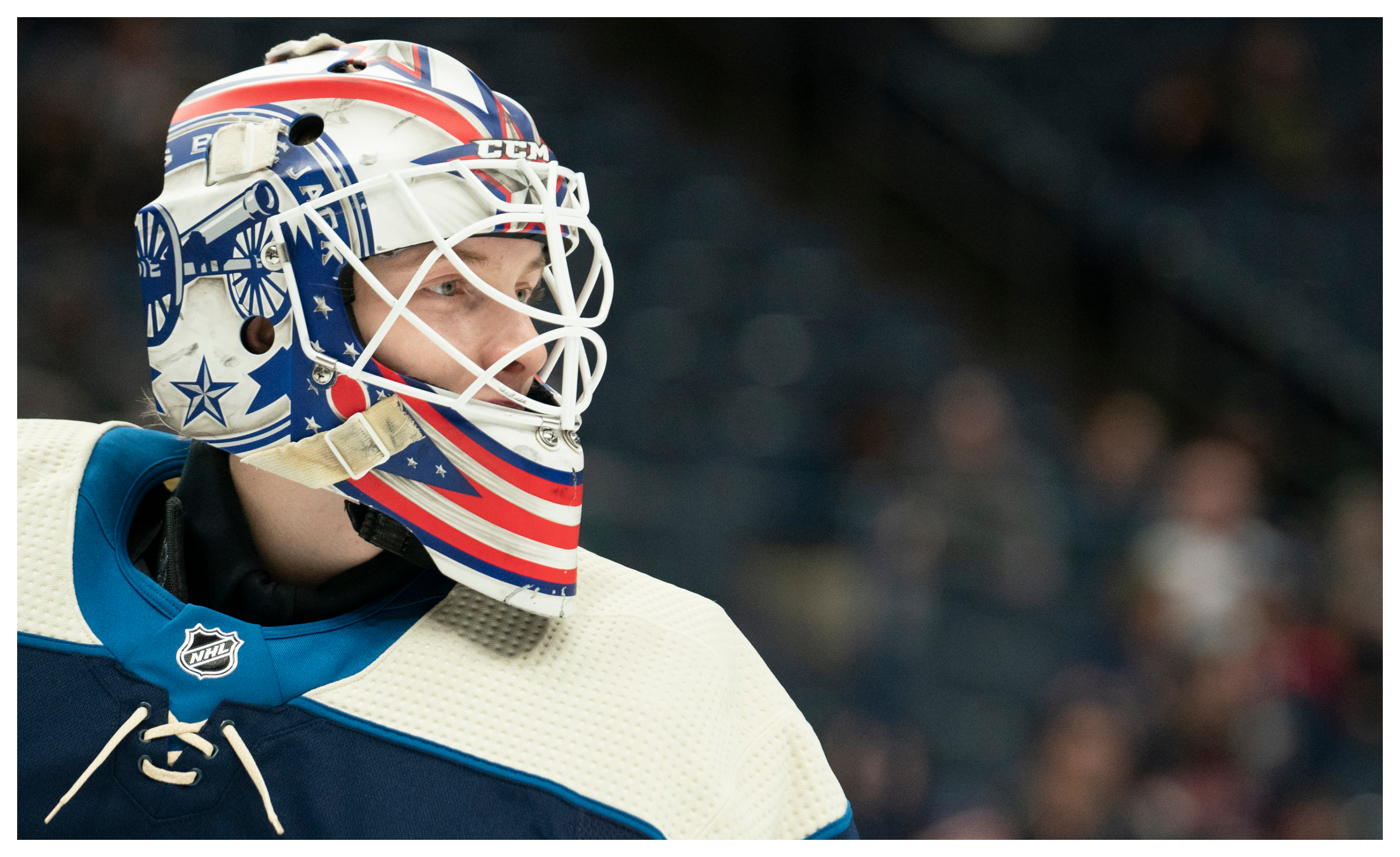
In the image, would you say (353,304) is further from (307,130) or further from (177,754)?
(177,754)

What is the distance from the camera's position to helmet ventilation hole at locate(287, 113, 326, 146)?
139 centimetres

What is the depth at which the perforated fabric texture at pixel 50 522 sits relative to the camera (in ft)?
4.41

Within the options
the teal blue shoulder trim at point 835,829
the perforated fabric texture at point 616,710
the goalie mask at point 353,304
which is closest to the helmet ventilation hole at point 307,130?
the goalie mask at point 353,304

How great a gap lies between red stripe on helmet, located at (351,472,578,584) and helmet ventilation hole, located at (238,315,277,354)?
0.20 metres

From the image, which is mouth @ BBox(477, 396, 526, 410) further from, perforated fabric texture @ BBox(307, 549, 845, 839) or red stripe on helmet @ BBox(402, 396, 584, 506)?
perforated fabric texture @ BBox(307, 549, 845, 839)

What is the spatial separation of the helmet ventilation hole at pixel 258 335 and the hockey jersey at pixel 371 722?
267mm

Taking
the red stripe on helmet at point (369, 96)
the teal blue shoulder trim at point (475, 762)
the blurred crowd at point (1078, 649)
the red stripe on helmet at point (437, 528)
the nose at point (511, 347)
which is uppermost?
the red stripe on helmet at point (369, 96)

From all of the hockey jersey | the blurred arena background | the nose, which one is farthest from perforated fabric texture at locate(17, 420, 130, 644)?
the blurred arena background

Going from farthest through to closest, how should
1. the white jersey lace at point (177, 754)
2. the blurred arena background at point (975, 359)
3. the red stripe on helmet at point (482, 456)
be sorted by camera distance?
the blurred arena background at point (975, 359) → the red stripe on helmet at point (482, 456) → the white jersey lace at point (177, 754)

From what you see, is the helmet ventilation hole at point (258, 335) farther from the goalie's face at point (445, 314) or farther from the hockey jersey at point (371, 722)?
the hockey jersey at point (371, 722)

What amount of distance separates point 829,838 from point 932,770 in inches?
111

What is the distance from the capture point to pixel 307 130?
1398mm

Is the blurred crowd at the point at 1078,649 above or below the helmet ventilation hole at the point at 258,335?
below

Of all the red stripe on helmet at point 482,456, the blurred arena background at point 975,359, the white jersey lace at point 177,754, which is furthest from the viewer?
the blurred arena background at point 975,359
